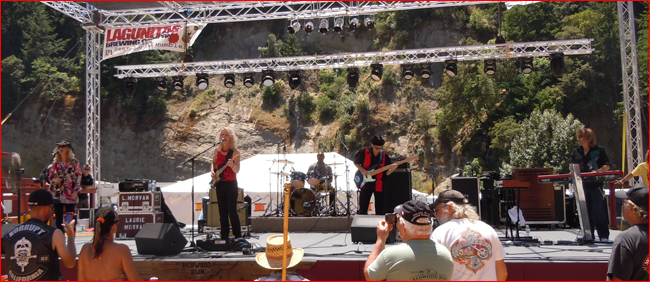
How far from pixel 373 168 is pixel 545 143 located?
2507 cm

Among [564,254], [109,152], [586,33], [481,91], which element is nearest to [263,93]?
[109,152]

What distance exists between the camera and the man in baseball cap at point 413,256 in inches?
110

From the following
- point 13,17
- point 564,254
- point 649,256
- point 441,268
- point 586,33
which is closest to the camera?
point 441,268

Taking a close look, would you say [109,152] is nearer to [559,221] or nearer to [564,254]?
[559,221]

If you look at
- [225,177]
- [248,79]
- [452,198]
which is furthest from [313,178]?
[452,198]

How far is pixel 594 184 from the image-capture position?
629 cm

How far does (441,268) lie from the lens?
2834 millimetres

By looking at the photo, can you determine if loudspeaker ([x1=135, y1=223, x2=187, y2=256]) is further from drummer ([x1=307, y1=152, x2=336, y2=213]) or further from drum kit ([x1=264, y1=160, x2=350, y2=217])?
drummer ([x1=307, y1=152, x2=336, y2=213])

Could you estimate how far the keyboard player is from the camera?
632 cm

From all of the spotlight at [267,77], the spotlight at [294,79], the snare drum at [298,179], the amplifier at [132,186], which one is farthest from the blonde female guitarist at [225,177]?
the spotlight at [294,79]

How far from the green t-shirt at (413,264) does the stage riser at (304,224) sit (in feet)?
21.2

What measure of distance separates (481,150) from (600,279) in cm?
3037

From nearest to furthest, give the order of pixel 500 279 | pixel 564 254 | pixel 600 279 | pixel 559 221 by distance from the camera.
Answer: pixel 500 279 → pixel 600 279 → pixel 564 254 → pixel 559 221

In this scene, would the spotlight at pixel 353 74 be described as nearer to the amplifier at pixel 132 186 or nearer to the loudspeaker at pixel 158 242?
the amplifier at pixel 132 186
